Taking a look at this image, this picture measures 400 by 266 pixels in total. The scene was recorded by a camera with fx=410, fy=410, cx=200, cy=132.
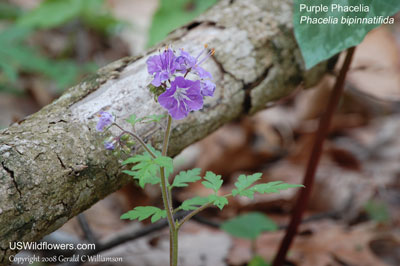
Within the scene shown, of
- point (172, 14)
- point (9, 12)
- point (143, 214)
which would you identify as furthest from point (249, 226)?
point (9, 12)

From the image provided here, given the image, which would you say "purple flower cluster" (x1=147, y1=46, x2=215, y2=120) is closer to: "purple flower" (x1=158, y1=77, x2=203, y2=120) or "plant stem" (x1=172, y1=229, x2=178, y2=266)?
"purple flower" (x1=158, y1=77, x2=203, y2=120)

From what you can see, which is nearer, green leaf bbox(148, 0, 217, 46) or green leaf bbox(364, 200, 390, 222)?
green leaf bbox(364, 200, 390, 222)

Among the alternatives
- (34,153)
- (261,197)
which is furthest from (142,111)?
(261,197)

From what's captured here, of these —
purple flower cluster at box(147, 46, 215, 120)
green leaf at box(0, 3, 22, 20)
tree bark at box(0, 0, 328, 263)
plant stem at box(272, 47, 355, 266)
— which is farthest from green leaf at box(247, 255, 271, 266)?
green leaf at box(0, 3, 22, 20)

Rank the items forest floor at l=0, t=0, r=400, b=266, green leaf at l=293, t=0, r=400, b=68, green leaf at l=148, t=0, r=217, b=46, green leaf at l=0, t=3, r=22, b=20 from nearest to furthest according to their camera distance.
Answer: green leaf at l=293, t=0, r=400, b=68 → forest floor at l=0, t=0, r=400, b=266 → green leaf at l=148, t=0, r=217, b=46 → green leaf at l=0, t=3, r=22, b=20

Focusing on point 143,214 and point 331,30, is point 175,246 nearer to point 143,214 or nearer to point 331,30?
point 143,214

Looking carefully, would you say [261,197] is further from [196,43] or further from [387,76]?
[387,76]
